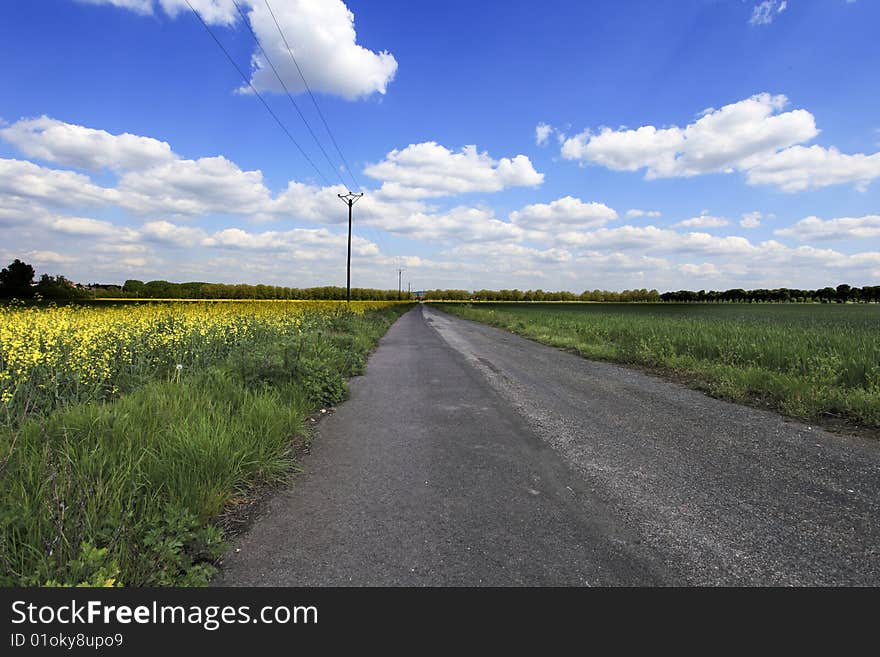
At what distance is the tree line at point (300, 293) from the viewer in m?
42.8

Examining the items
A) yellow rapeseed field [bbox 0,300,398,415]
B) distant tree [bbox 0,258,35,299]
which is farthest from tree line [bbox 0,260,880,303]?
yellow rapeseed field [bbox 0,300,398,415]

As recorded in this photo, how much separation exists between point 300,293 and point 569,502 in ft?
364

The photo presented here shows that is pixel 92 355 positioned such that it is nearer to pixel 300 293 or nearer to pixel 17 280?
pixel 17 280

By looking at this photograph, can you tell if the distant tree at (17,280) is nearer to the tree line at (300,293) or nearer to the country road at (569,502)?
the tree line at (300,293)

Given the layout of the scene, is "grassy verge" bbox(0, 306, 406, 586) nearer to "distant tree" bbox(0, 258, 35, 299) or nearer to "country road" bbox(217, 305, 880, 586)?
"country road" bbox(217, 305, 880, 586)

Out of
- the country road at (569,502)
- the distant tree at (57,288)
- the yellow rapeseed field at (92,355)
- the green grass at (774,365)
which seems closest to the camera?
the country road at (569,502)

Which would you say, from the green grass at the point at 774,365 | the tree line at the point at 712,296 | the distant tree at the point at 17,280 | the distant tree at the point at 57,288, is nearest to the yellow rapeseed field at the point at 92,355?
the green grass at the point at 774,365

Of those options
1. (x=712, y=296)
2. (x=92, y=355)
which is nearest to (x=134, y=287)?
(x=92, y=355)

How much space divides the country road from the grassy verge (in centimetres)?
36

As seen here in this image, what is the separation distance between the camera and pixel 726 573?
236 cm

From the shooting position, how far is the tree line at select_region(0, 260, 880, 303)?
42.8m
